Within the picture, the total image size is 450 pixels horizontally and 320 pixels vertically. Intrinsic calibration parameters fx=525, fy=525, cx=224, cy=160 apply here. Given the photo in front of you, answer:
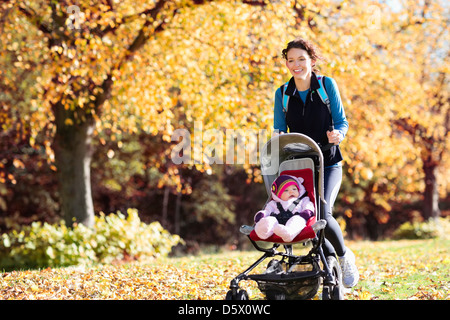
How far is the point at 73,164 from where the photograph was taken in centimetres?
986

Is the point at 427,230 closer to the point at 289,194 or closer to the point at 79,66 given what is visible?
the point at 79,66

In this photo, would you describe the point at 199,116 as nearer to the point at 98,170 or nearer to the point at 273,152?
the point at 273,152

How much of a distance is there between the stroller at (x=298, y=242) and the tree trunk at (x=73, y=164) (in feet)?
Result: 20.3

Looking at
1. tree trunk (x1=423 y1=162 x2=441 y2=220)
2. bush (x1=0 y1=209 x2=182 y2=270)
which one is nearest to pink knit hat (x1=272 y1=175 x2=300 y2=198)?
bush (x1=0 y1=209 x2=182 y2=270)

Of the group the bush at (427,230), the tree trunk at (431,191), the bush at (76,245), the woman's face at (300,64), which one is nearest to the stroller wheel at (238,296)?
the woman's face at (300,64)

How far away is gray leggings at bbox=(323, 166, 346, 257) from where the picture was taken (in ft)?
13.8

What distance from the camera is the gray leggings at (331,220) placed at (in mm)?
4191

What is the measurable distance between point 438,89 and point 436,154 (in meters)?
2.31

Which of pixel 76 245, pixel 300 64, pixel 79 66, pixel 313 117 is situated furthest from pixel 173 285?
pixel 79 66

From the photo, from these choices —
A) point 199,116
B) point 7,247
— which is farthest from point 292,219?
point 7,247

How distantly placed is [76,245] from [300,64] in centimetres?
601

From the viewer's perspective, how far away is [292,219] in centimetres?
380

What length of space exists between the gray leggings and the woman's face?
796mm

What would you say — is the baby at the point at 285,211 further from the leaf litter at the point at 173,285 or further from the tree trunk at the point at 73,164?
the tree trunk at the point at 73,164
